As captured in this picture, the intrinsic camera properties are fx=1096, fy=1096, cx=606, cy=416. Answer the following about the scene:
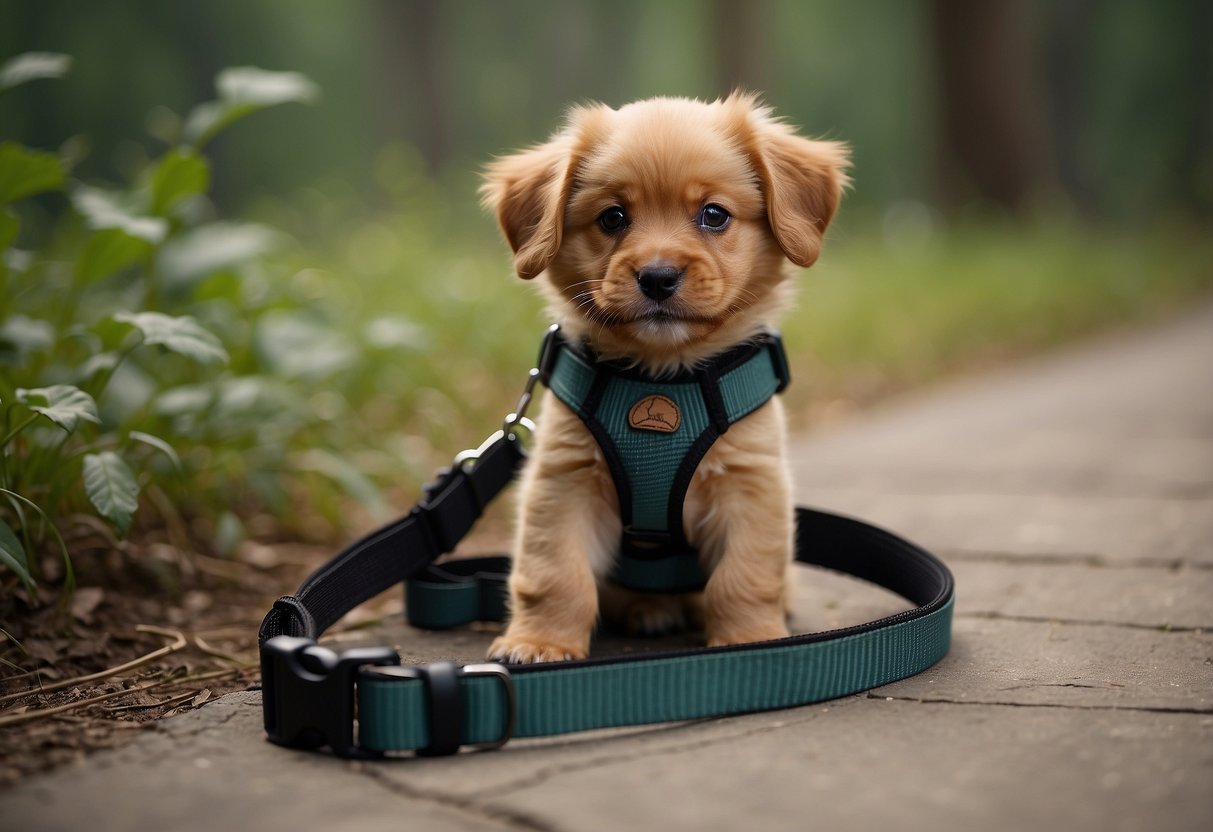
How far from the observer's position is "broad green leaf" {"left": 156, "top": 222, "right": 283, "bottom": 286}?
132 inches

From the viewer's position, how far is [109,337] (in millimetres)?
2842

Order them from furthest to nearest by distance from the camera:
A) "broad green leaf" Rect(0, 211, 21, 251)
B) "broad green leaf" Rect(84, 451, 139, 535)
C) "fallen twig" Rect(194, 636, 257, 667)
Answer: "broad green leaf" Rect(0, 211, 21, 251)
"fallen twig" Rect(194, 636, 257, 667)
"broad green leaf" Rect(84, 451, 139, 535)

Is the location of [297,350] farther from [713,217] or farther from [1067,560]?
[1067,560]

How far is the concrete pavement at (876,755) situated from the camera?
1589 mm

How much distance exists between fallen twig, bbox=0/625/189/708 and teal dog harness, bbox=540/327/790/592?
41.4 inches

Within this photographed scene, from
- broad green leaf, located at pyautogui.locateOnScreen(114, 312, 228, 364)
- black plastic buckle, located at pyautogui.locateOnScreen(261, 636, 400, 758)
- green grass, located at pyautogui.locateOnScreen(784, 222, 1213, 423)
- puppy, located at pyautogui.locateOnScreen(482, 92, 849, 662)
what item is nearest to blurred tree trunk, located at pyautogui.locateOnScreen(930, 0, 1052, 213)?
green grass, located at pyautogui.locateOnScreen(784, 222, 1213, 423)

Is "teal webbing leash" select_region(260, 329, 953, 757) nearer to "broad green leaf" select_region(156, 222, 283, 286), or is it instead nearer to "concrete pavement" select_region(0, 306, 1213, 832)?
"concrete pavement" select_region(0, 306, 1213, 832)

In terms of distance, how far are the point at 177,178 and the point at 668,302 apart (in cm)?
171

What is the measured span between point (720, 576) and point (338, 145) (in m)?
27.7

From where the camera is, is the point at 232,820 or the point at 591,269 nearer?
the point at 232,820

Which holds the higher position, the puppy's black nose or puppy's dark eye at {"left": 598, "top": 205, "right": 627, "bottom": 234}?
puppy's dark eye at {"left": 598, "top": 205, "right": 627, "bottom": 234}

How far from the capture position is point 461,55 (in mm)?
29812

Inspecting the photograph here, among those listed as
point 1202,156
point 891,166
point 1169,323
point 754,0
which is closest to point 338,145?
point 891,166

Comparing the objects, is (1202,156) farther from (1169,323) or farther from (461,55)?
(461,55)
